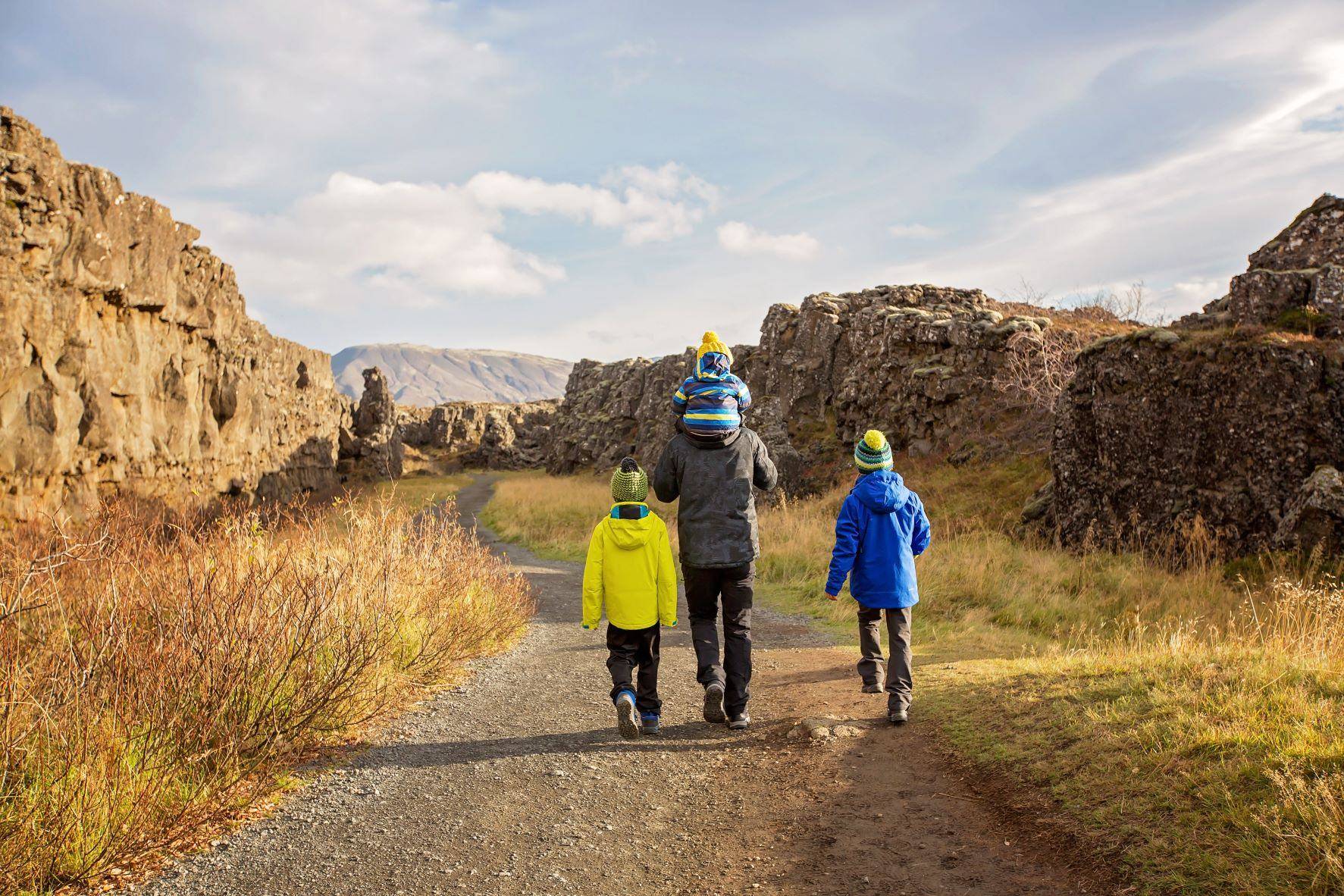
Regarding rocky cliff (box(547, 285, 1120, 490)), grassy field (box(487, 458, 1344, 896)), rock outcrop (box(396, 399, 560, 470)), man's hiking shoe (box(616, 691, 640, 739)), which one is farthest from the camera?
rock outcrop (box(396, 399, 560, 470))

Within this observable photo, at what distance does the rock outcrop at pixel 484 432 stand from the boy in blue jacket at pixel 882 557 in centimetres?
6137

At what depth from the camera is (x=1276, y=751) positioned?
371cm

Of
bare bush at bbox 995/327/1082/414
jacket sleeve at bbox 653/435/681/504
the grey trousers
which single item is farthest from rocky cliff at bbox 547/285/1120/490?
jacket sleeve at bbox 653/435/681/504

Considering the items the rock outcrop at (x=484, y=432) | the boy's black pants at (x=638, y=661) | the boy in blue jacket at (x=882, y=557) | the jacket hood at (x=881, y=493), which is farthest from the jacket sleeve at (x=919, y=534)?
the rock outcrop at (x=484, y=432)

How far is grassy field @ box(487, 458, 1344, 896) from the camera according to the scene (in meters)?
3.22

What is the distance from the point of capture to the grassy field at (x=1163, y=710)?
322 centimetres

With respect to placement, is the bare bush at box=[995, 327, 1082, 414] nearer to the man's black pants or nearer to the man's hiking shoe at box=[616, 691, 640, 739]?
the man's black pants

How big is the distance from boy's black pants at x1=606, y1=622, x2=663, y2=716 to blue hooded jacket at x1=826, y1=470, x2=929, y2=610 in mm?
1411

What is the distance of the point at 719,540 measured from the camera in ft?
18.2

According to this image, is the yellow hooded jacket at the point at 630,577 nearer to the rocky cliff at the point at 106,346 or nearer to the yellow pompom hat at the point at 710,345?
the yellow pompom hat at the point at 710,345

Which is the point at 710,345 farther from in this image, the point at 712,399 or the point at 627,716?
the point at 627,716

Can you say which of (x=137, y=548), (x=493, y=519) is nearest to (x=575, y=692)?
(x=137, y=548)

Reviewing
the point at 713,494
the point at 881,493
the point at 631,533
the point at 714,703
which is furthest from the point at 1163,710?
the point at 631,533

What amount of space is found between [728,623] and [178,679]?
348cm
